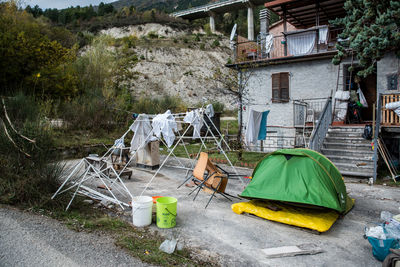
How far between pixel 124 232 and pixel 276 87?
11933 mm

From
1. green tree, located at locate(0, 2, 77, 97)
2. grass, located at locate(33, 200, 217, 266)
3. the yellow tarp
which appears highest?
green tree, located at locate(0, 2, 77, 97)

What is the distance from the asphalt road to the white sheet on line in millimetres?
6476

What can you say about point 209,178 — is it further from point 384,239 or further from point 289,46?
point 289,46

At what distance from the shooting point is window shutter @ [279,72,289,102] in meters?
14.4

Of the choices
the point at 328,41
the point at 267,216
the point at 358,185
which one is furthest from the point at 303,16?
the point at 267,216

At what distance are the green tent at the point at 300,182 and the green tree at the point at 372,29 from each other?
6826 millimetres

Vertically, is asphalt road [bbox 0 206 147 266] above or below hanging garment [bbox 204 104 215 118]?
below

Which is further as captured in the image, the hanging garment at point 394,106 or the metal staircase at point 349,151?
the hanging garment at point 394,106

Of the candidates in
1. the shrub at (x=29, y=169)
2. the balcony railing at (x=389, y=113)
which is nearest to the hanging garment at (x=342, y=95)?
the balcony railing at (x=389, y=113)

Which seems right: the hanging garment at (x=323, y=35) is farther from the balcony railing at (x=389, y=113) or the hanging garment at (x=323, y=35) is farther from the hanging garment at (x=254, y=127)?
the hanging garment at (x=254, y=127)

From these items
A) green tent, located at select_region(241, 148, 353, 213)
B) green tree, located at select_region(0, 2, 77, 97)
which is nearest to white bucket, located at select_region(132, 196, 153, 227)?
green tent, located at select_region(241, 148, 353, 213)

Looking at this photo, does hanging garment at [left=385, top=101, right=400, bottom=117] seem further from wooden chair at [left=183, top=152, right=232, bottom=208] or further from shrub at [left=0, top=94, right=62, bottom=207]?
shrub at [left=0, top=94, right=62, bottom=207]

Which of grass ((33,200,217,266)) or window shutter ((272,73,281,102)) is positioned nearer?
grass ((33,200,217,266))

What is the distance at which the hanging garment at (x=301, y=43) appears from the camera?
13.8 metres
